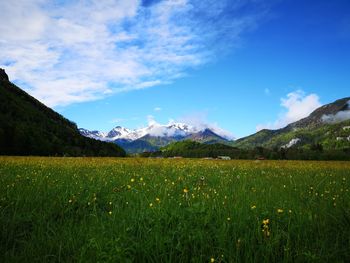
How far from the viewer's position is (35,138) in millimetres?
94750

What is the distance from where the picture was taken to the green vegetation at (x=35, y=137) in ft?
277

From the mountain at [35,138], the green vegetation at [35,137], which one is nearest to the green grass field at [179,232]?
the green vegetation at [35,137]

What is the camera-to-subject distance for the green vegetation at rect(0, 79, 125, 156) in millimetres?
84500

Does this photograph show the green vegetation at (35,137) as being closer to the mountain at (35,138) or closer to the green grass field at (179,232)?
the mountain at (35,138)

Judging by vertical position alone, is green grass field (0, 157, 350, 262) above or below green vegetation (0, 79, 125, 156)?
below

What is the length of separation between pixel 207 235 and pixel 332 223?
2.42 meters

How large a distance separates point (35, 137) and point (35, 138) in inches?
41.8

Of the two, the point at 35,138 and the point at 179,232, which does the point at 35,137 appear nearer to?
the point at 35,138

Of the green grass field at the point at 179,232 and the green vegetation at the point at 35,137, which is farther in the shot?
the green vegetation at the point at 35,137

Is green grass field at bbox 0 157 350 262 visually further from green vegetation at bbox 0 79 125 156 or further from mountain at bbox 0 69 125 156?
mountain at bbox 0 69 125 156

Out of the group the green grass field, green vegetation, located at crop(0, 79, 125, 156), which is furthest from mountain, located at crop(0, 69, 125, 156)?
the green grass field

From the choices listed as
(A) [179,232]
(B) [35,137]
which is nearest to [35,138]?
(B) [35,137]

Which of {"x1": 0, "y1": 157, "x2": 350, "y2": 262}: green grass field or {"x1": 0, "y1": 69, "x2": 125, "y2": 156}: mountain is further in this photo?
{"x1": 0, "y1": 69, "x2": 125, "y2": 156}: mountain

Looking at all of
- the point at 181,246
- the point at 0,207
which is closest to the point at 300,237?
the point at 181,246
